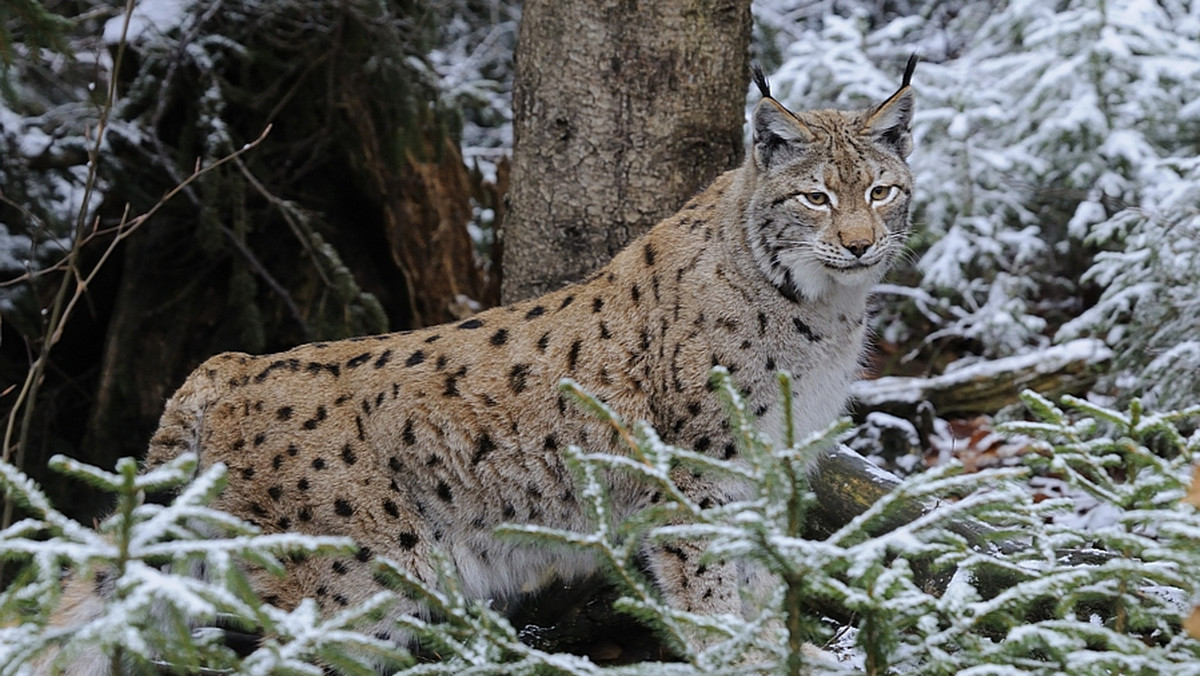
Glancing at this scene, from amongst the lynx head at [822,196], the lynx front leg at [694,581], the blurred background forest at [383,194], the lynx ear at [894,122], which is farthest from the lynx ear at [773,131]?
the blurred background forest at [383,194]

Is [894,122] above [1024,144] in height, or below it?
below

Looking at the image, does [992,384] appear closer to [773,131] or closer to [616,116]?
[616,116]

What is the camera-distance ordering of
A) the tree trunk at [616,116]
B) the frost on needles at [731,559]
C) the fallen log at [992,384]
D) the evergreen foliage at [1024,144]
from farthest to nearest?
the evergreen foliage at [1024,144] → the fallen log at [992,384] → the tree trunk at [616,116] → the frost on needles at [731,559]

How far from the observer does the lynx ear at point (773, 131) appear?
174 inches

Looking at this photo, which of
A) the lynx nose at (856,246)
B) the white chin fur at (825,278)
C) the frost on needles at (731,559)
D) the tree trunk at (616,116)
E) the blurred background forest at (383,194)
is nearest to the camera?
the frost on needles at (731,559)

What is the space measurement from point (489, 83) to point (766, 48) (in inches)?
90.2

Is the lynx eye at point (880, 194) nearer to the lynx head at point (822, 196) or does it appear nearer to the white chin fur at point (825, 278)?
the lynx head at point (822, 196)

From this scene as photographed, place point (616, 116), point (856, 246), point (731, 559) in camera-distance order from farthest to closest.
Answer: point (616, 116) < point (856, 246) < point (731, 559)

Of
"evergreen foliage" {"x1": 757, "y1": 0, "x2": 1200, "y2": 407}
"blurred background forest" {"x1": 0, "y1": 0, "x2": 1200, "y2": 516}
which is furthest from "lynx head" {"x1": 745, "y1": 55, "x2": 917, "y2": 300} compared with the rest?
"evergreen foliage" {"x1": 757, "y1": 0, "x2": 1200, "y2": 407}

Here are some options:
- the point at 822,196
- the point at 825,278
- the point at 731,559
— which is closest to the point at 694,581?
the point at 825,278

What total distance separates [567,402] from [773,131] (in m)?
1.26

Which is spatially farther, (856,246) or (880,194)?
(880,194)

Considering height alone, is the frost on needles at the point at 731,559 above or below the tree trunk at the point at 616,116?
below

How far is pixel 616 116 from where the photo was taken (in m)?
5.59
